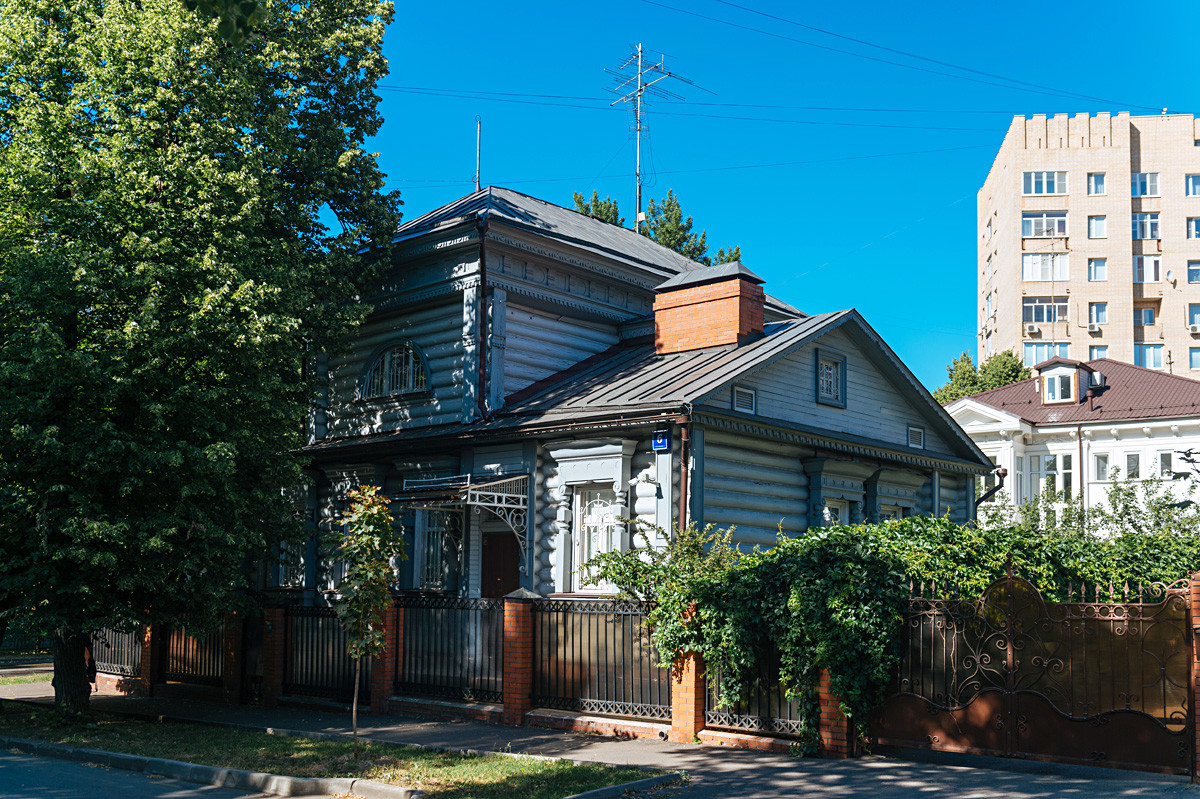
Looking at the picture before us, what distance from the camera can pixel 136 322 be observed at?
14.4 m

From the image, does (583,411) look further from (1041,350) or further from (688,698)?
(1041,350)

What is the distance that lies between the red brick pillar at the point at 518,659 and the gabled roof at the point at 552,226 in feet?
26.1

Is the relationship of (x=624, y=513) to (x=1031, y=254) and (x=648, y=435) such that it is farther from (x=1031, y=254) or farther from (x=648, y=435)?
(x=1031, y=254)

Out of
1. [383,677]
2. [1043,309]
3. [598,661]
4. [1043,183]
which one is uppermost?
[1043,183]

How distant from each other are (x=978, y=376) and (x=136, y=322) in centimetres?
4633

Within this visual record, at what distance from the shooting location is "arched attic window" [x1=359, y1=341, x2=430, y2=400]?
68.8 ft

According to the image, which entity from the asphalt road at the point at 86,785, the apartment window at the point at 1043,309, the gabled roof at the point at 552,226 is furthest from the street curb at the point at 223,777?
the apartment window at the point at 1043,309

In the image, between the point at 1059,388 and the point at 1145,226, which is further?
the point at 1145,226

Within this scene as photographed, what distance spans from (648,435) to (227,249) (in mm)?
7117

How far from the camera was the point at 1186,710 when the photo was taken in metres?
9.84

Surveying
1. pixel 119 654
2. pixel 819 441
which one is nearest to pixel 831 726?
pixel 819 441

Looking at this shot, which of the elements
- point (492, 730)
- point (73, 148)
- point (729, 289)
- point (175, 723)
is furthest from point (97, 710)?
point (729, 289)

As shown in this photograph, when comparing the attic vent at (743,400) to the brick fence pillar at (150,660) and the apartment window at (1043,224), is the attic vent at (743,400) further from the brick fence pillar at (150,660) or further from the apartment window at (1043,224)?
the apartment window at (1043,224)

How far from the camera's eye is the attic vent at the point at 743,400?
1770 centimetres
